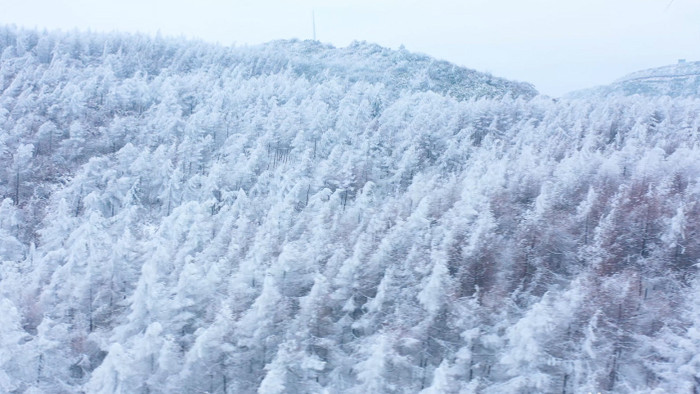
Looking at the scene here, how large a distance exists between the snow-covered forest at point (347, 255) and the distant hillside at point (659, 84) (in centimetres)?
4724

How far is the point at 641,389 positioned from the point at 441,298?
8165mm

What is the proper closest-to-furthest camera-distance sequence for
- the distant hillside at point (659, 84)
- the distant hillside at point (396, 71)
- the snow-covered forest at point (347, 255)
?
the snow-covered forest at point (347, 255) < the distant hillside at point (396, 71) < the distant hillside at point (659, 84)

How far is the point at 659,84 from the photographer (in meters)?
95.8

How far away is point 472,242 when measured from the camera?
26.3 m

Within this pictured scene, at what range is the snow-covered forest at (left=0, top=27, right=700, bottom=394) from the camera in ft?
67.8

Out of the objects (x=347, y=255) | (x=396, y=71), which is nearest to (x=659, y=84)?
(x=396, y=71)

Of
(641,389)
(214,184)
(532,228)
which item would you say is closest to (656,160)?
(532,228)

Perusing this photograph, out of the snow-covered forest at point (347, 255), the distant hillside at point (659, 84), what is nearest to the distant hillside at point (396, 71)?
the distant hillside at point (659, 84)

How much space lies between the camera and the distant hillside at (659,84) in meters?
88.7

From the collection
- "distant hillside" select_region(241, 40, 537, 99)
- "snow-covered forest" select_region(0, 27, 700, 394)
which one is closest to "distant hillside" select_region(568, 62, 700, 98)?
"distant hillside" select_region(241, 40, 537, 99)

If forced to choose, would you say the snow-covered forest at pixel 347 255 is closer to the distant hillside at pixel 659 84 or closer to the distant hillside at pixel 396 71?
the distant hillside at pixel 396 71

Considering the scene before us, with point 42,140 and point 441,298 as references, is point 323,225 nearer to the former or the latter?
point 441,298

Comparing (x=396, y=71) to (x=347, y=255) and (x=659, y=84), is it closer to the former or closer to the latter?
(x=659, y=84)

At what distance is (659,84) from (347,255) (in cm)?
9232
